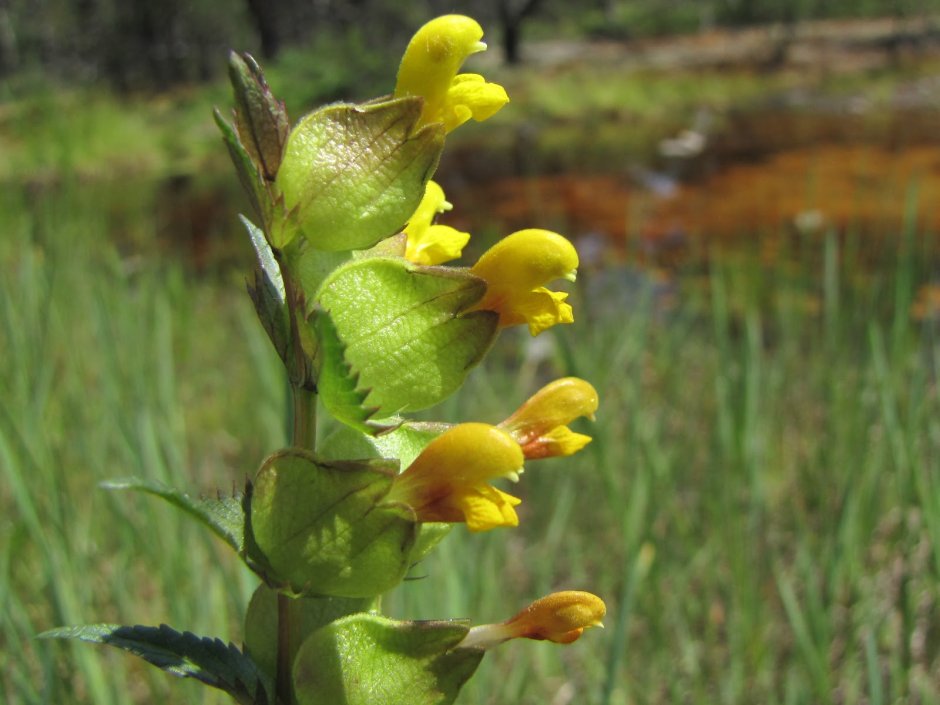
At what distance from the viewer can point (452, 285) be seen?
41 centimetres

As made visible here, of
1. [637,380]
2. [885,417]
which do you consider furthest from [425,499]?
[637,380]

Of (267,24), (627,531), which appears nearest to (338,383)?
(627,531)

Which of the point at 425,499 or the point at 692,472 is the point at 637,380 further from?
the point at 425,499

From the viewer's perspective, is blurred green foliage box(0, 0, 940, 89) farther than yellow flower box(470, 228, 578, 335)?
Yes

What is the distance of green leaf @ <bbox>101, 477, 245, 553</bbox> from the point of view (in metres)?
0.37

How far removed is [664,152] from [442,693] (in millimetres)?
6126

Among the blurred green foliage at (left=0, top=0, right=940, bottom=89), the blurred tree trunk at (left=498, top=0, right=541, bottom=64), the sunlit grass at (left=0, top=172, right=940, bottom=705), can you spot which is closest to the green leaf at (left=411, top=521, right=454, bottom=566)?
the sunlit grass at (left=0, top=172, right=940, bottom=705)

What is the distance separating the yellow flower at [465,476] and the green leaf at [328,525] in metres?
0.02

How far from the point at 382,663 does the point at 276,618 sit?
5 cm

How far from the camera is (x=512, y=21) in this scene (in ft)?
44.7

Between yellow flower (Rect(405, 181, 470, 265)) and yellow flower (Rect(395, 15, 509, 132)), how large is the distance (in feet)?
0.14

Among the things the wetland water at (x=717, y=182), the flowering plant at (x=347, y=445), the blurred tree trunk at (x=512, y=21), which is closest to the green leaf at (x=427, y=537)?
the flowering plant at (x=347, y=445)

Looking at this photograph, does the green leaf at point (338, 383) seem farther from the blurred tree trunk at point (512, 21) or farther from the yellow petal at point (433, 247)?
the blurred tree trunk at point (512, 21)

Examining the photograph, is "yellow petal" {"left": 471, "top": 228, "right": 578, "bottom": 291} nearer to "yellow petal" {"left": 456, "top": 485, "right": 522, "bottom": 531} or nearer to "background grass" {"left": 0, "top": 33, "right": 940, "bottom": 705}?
"yellow petal" {"left": 456, "top": 485, "right": 522, "bottom": 531}
